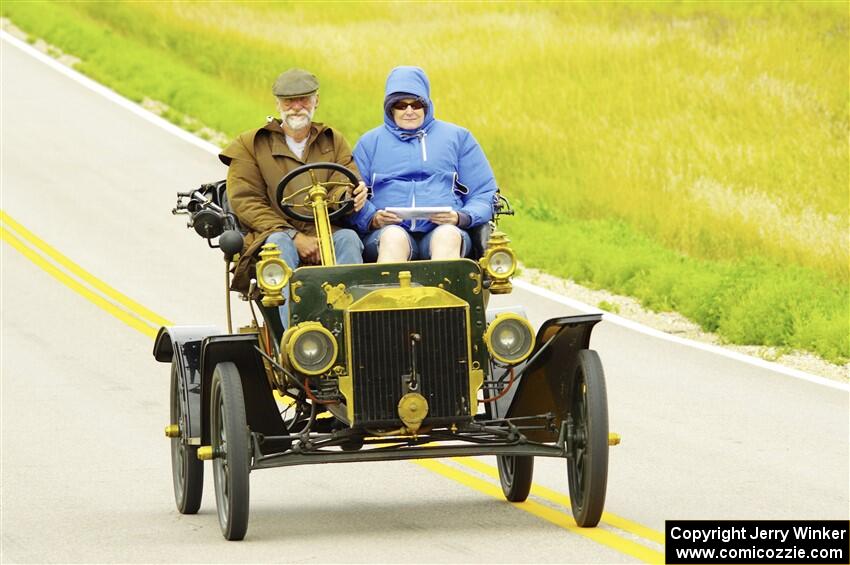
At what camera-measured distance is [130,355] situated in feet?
51.1

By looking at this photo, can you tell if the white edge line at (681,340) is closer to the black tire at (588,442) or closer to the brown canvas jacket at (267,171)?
the brown canvas jacket at (267,171)

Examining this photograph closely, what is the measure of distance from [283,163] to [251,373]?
139 cm

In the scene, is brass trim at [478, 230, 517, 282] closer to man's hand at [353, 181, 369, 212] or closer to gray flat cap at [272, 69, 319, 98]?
man's hand at [353, 181, 369, 212]

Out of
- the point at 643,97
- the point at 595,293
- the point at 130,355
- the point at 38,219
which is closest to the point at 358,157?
the point at 130,355

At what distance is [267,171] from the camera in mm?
9836

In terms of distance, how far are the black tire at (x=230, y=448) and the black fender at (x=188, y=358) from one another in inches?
23.6

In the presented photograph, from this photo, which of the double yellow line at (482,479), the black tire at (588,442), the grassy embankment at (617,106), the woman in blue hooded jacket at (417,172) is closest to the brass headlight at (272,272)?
the woman in blue hooded jacket at (417,172)

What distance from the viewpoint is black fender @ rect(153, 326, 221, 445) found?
965cm

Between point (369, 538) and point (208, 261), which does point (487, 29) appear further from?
point (369, 538)

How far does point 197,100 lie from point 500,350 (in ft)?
61.5

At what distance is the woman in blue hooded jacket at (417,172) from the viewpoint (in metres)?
9.66

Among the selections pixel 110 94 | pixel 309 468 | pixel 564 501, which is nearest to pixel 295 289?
pixel 564 501

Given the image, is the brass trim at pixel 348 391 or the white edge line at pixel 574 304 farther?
the white edge line at pixel 574 304

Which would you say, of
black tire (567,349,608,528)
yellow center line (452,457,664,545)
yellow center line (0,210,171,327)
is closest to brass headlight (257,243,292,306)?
black tire (567,349,608,528)
